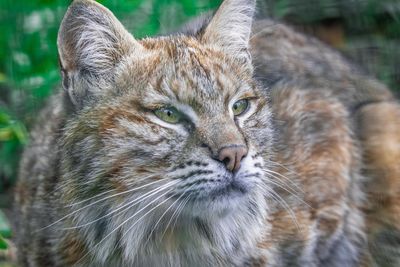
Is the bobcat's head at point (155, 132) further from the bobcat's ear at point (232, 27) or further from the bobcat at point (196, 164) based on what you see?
the bobcat's ear at point (232, 27)

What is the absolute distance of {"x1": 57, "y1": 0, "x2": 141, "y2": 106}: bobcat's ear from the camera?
14.8 feet

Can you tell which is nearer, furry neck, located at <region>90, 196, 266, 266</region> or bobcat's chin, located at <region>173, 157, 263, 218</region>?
bobcat's chin, located at <region>173, 157, 263, 218</region>

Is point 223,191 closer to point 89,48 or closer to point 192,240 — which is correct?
point 192,240

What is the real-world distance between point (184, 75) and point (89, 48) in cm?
49

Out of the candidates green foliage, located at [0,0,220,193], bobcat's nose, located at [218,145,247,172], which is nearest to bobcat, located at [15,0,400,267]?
bobcat's nose, located at [218,145,247,172]

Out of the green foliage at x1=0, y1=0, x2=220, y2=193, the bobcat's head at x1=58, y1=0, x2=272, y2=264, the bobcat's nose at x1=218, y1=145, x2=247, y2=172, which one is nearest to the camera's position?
the bobcat's nose at x1=218, y1=145, x2=247, y2=172

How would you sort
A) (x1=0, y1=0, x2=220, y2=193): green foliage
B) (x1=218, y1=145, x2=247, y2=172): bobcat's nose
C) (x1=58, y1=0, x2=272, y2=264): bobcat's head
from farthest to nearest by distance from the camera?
(x1=0, y1=0, x2=220, y2=193): green foliage < (x1=58, y1=0, x2=272, y2=264): bobcat's head < (x1=218, y1=145, x2=247, y2=172): bobcat's nose

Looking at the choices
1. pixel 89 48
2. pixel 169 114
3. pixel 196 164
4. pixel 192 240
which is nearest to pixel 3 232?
pixel 192 240

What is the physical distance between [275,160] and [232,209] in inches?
25.6

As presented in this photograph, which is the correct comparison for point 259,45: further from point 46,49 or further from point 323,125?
point 46,49

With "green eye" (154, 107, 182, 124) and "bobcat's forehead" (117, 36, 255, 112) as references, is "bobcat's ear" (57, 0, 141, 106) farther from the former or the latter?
"green eye" (154, 107, 182, 124)

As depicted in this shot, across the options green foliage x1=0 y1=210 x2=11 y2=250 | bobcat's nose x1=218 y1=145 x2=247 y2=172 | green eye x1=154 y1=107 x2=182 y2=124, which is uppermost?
green eye x1=154 y1=107 x2=182 y2=124

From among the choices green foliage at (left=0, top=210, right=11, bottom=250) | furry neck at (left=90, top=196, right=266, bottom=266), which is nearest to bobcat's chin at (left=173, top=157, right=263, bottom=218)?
furry neck at (left=90, top=196, right=266, bottom=266)

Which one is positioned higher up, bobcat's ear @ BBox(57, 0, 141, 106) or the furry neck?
bobcat's ear @ BBox(57, 0, 141, 106)
